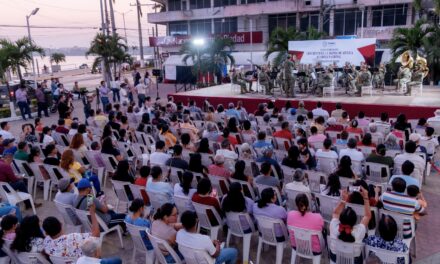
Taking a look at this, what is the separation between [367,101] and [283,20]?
79.9ft

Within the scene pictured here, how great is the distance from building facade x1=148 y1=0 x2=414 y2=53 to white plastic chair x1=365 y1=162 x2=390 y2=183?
73.2 ft

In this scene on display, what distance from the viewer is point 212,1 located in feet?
127

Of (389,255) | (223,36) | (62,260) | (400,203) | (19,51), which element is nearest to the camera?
(389,255)

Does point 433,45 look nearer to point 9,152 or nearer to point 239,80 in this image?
point 239,80

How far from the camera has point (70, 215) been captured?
472 centimetres

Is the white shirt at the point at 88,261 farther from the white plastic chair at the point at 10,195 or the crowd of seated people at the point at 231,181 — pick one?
the white plastic chair at the point at 10,195

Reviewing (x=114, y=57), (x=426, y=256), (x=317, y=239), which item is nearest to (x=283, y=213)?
(x=317, y=239)

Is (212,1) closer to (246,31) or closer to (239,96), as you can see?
(246,31)

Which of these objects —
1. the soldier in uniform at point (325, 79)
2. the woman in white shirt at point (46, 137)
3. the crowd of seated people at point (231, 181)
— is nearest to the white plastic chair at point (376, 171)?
the crowd of seated people at point (231, 181)

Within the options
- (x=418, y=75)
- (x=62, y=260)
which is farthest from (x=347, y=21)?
(x=62, y=260)

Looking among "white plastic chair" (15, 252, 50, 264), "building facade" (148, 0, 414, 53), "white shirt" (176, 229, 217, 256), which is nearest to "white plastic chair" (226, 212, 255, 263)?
"white shirt" (176, 229, 217, 256)

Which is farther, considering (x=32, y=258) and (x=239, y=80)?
(x=239, y=80)

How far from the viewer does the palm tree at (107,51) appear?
20688 mm

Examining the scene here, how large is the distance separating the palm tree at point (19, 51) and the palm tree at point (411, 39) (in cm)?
1846
